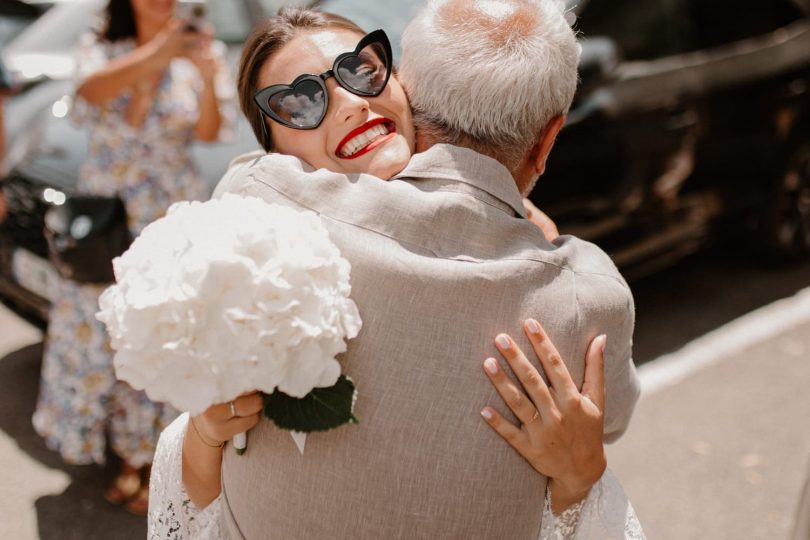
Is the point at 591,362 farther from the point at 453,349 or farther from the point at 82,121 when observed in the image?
the point at 82,121

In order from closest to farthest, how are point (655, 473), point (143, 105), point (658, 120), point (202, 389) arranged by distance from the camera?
point (202, 389), point (143, 105), point (655, 473), point (658, 120)

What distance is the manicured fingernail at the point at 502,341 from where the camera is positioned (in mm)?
1294

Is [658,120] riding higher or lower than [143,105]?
lower

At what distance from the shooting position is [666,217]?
4453mm

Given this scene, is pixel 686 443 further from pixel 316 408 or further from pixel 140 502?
pixel 316 408

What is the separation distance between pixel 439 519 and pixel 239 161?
0.69 meters

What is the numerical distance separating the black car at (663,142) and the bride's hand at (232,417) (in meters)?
2.20

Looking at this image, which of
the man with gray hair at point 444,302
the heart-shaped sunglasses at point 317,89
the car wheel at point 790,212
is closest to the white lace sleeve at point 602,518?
the man with gray hair at point 444,302

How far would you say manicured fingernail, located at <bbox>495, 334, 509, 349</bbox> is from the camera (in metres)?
1.29

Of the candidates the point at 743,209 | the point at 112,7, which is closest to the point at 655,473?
the point at 743,209

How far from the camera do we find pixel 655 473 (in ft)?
11.7

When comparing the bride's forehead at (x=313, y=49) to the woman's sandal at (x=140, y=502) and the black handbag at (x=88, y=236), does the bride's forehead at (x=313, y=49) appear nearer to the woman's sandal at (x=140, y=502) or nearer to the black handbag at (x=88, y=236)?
the black handbag at (x=88, y=236)

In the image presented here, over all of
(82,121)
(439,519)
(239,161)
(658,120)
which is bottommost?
(658,120)

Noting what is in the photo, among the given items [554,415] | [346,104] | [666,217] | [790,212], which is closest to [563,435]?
[554,415]
